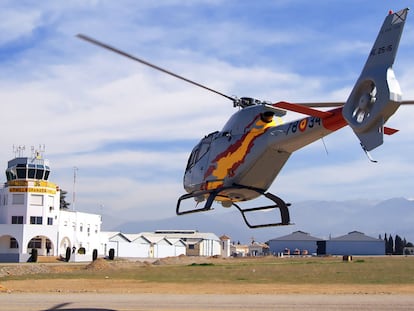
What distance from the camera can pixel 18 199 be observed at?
288 ft

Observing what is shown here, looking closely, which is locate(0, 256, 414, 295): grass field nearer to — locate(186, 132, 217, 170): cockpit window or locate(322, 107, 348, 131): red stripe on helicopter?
locate(186, 132, 217, 170): cockpit window

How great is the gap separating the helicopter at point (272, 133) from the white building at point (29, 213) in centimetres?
6639

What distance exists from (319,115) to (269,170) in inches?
151

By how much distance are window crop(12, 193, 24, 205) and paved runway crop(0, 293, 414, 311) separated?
56.1 metres

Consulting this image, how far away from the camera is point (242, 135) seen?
70.3 feet

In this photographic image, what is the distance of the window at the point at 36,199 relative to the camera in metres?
87.4

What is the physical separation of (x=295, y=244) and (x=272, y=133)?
543ft

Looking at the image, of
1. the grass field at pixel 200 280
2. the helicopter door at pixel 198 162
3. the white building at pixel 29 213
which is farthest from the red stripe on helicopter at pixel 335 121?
the white building at pixel 29 213

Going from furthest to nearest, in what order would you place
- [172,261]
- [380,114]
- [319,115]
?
[172,261] → [319,115] → [380,114]

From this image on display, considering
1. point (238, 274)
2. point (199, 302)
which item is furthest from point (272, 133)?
point (238, 274)

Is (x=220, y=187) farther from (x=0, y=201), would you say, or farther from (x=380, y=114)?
(x=0, y=201)

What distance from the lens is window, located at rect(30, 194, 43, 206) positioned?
287ft

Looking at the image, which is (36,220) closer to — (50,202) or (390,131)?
(50,202)

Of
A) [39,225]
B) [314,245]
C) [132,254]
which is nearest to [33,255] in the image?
[39,225]
